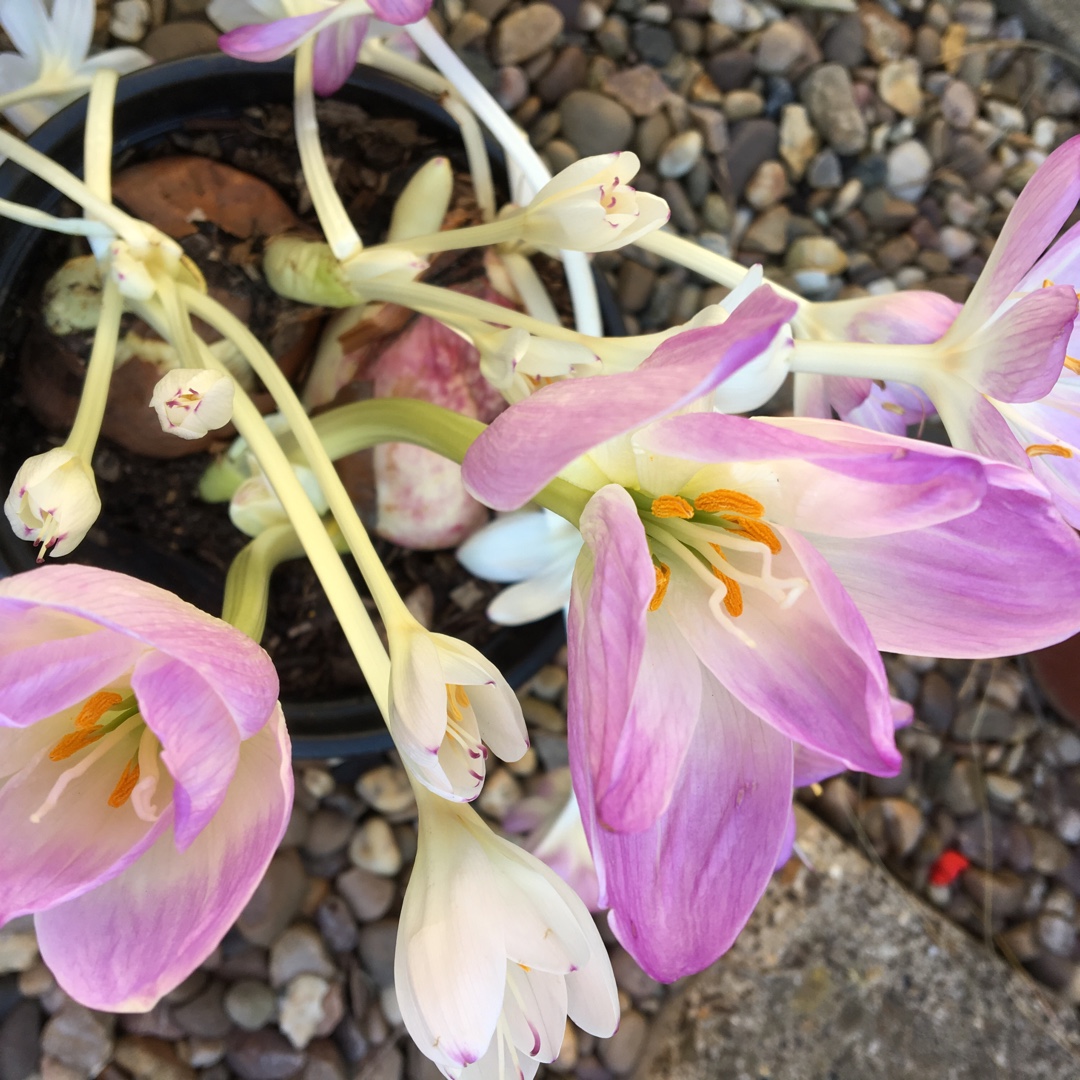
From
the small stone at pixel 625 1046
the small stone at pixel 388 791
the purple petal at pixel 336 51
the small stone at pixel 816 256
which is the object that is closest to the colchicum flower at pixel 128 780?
the purple petal at pixel 336 51

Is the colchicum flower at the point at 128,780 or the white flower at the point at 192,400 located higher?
the white flower at the point at 192,400

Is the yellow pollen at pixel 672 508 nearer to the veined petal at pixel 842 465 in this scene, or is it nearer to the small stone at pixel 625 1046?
the veined petal at pixel 842 465

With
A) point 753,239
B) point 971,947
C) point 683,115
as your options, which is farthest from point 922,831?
point 683,115

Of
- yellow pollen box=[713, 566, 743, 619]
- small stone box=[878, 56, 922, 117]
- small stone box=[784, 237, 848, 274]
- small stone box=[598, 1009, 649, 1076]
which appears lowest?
small stone box=[598, 1009, 649, 1076]

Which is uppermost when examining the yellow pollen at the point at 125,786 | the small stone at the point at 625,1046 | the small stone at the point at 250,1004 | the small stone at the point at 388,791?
the yellow pollen at the point at 125,786

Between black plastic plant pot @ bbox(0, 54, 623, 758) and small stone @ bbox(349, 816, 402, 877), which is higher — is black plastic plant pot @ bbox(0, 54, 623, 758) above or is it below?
above

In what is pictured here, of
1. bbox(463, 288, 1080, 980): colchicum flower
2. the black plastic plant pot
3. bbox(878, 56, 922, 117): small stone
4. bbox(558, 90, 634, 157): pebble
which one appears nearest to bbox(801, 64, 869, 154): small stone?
bbox(878, 56, 922, 117): small stone

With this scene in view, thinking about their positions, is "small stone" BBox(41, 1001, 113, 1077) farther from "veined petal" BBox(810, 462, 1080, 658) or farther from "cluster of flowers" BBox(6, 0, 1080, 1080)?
"veined petal" BBox(810, 462, 1080, 658)
